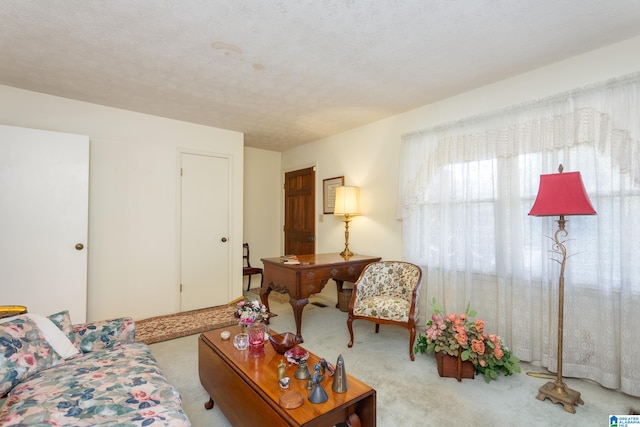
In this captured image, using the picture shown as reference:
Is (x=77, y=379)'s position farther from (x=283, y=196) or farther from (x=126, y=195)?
(x=283, y=196)

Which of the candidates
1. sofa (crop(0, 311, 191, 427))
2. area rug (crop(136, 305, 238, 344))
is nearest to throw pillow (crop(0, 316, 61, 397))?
sofa (crop(0, 311, 191, 427))

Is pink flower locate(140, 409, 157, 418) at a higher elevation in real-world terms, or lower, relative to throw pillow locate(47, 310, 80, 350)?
lower

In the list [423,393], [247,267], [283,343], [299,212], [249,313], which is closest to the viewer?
[283,343]

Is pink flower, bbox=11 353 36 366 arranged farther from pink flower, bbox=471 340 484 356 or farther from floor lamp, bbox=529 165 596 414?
floor lamp, bbox=529 165 596 414

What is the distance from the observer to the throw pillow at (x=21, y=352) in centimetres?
137

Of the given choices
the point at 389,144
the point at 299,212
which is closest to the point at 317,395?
the point at 389,144

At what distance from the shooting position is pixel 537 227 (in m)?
2.45

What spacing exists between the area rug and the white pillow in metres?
1.29

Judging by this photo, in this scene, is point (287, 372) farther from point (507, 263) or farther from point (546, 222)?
point (546, 222)

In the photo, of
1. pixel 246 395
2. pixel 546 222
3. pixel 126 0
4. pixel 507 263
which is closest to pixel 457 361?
pixel 507 263

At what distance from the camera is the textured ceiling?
70.3 inches

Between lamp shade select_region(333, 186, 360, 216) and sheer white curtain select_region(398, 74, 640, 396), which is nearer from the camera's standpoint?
sheer white curtain select_region(398, 74, 640, 396)

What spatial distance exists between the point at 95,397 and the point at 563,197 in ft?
9.23

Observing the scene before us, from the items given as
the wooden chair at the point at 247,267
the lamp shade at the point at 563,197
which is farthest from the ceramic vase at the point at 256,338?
the wooden chair at the point at 247,267
